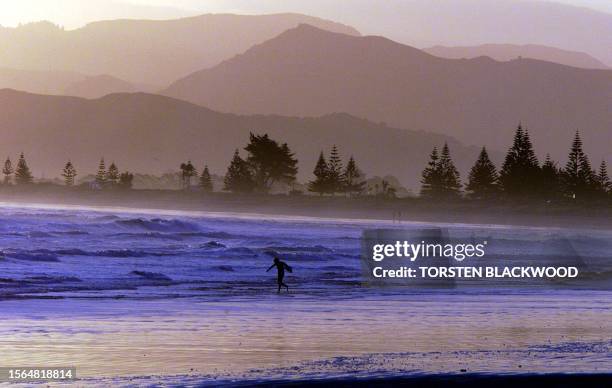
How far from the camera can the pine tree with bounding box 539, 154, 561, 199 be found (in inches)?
7520

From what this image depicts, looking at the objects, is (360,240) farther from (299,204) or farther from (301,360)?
(299,204)

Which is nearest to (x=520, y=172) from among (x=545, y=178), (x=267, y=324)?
(x=545, y=178)

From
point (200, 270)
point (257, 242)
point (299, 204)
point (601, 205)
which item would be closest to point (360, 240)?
point (257, 242)

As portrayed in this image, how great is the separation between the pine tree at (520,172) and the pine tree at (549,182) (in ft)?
3.22

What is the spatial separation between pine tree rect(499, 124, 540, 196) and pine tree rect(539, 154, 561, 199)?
0.98 metres

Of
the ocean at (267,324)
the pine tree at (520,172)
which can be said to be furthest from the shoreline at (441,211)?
the ocean at (267,324)

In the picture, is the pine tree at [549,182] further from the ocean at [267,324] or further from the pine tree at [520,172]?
the ocean at [267,324]

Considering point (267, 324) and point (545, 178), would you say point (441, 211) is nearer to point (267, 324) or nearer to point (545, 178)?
point (545, 178)

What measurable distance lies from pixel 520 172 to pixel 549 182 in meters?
5.40

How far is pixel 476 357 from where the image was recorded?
19781mm

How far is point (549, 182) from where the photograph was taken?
19125 cm

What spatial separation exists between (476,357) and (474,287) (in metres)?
20.1

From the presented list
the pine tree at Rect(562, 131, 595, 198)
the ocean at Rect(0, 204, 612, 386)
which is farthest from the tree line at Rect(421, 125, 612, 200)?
the ocean at Rect(0, 204, 612, 386)

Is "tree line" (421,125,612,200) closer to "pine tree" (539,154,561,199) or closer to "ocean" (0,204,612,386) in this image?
"pine tree" (539,154,561,199)
